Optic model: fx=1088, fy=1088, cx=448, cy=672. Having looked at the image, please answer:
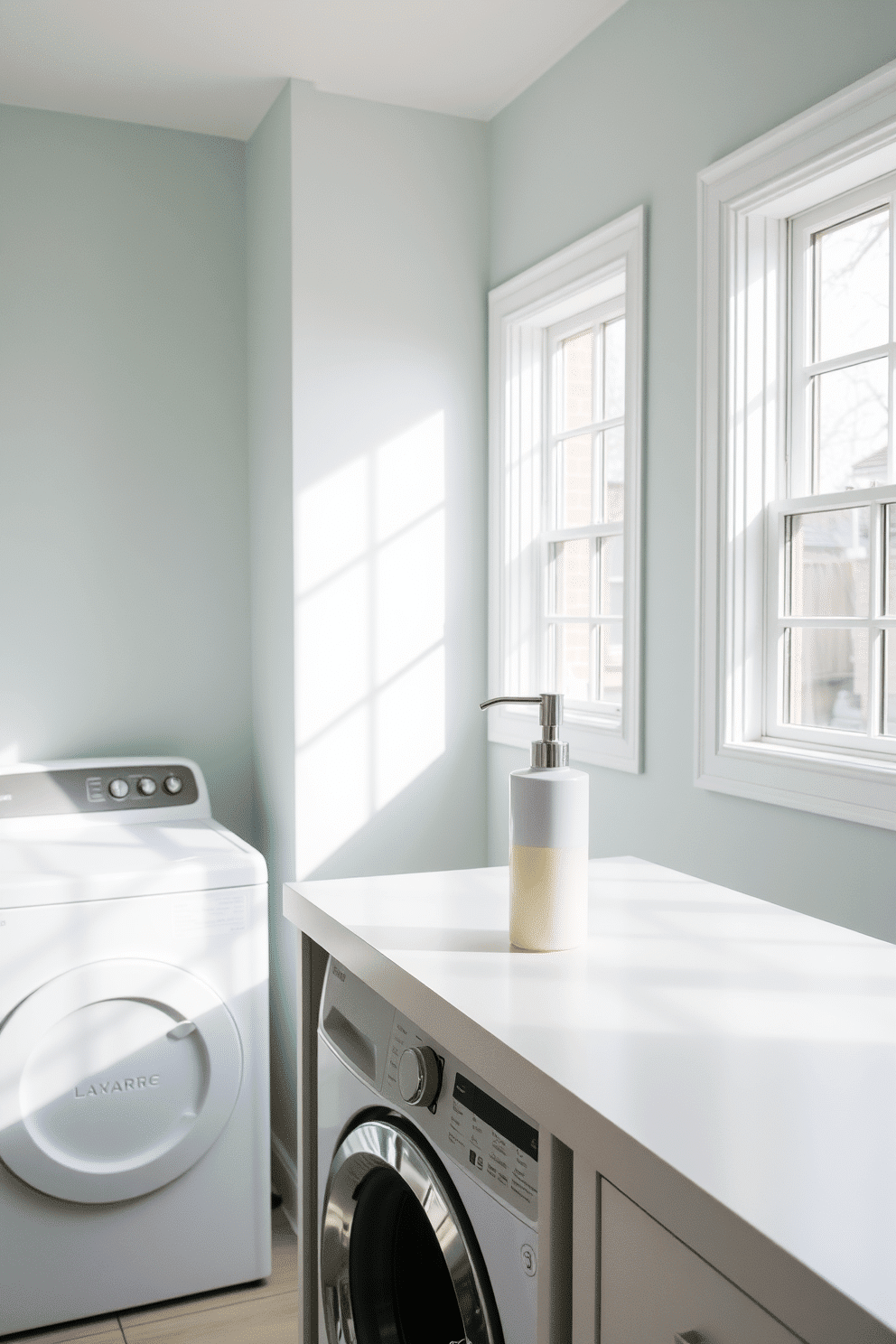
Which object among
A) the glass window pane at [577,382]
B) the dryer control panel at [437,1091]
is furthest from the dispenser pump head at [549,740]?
the glass window pane at [577,382]

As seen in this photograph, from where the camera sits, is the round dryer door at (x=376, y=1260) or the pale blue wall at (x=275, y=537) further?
the pale blue wall at (x=275, y=537)

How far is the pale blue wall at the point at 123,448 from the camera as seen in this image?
107 inches

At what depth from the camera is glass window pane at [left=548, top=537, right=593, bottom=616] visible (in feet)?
8.70

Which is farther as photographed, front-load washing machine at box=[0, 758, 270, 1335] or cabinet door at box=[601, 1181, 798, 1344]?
front-load washing machine at box=[0, 758, 270, 1335]

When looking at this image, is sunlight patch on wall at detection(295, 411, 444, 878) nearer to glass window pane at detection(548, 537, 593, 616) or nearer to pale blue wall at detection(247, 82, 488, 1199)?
pale blue wall at detection(247, 82, 488, 1199)

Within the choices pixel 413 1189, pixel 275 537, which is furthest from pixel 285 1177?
pixel 413 1189

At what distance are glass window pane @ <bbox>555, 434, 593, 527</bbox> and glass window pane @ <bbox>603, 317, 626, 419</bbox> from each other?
0.10 metres

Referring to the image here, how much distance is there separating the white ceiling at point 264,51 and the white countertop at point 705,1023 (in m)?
1.84

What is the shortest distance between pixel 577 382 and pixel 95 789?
155 cm

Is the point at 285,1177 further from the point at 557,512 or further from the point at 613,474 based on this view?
the point at 613,474

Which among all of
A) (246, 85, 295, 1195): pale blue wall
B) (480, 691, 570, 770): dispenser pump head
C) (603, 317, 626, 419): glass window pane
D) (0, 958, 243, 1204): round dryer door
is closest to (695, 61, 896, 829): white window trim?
(603, 317, 626, 419): glass window pane

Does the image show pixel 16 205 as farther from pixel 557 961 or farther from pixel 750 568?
pixel 557 961

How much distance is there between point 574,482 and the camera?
8.89 ft

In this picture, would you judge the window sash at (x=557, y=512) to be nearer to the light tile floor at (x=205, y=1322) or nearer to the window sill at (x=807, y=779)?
the window sill at (x=807, y=779)
